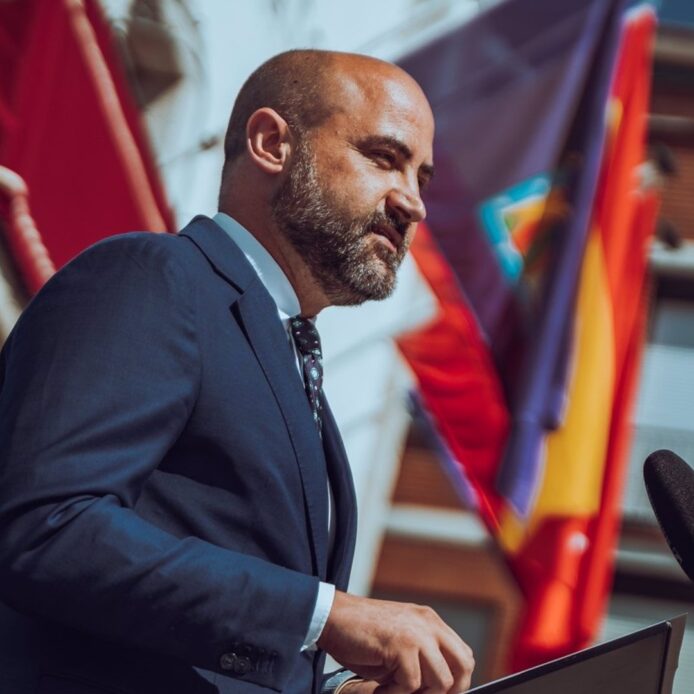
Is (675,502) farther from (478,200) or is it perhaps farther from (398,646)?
(478,200)

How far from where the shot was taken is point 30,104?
485 centimetres

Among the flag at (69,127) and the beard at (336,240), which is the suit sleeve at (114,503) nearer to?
the beard at (336,240)

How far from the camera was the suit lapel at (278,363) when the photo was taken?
1.74 meters

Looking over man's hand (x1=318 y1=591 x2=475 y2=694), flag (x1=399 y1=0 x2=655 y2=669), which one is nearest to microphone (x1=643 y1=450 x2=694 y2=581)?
man's hand (x1=318 y1=591 x2=475 y2=694)

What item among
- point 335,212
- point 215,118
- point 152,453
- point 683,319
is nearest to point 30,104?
point 215,118

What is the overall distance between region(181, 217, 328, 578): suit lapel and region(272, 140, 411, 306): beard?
118 mm

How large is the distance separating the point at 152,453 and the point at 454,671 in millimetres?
397

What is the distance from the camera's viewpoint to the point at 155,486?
168 centimetres

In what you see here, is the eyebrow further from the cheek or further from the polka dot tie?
the polka dot tie

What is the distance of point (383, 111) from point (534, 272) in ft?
15.1

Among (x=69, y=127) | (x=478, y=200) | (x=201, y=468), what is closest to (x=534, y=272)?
(x=478, y=200)

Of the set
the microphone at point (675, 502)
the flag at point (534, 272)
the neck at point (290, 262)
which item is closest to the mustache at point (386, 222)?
the neck at point (290, 262)

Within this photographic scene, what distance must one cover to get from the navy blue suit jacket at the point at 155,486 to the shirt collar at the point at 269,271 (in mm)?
157

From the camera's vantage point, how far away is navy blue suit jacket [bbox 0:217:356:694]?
60.7 inches
